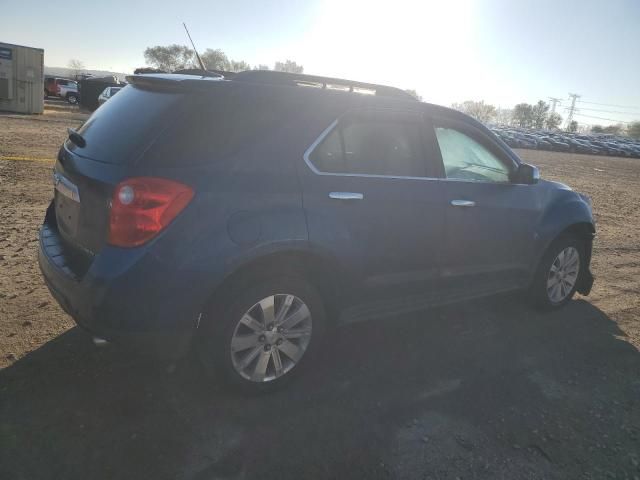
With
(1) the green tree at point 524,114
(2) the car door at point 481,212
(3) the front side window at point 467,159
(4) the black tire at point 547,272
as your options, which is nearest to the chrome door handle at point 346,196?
(2) the car door at point 481,212

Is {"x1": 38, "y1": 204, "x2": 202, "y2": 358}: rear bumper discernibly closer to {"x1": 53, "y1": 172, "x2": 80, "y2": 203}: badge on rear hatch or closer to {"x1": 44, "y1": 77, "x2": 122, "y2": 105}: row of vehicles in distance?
{"x1": 53, "y1": 172, "x2": 80, "y2": 203}: badge on rear hatch

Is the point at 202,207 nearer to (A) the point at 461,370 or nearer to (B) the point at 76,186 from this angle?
(B) the point at 76,186

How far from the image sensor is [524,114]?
147625mm

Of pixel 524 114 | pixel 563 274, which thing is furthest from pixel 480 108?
pixel 563 274

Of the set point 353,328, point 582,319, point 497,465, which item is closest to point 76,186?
point 353,328

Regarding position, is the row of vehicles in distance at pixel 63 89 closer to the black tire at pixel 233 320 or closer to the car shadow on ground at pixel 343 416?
the car shadow on ground at pixel 343 416

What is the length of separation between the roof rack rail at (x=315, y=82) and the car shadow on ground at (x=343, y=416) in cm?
192

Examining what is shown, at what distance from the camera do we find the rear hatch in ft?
8.16

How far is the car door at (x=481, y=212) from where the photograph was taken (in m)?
3.60

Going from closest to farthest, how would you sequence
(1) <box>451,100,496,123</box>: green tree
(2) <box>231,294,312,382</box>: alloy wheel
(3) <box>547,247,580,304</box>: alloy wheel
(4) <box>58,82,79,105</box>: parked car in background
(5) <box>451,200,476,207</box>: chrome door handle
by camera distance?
(2) <box>231,294,312,382</box>: alloy wheel
(5) <box>451,200,476,207</box>: chrome door handle
(3) <box>547,247,580,304</box>: alloy wheel
(4) <box>58,82,79,105</box>: parked car in background
(1) <box>451,100,496,123</box>: green tree

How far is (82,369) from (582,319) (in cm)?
433

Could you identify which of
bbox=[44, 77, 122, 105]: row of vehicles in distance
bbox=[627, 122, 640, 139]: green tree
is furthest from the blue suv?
bbox=[627, 122, 640, 139]: green tree

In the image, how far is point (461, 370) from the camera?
3.50 m

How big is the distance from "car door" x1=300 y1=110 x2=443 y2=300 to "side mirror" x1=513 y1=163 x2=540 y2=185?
3.24 ft
